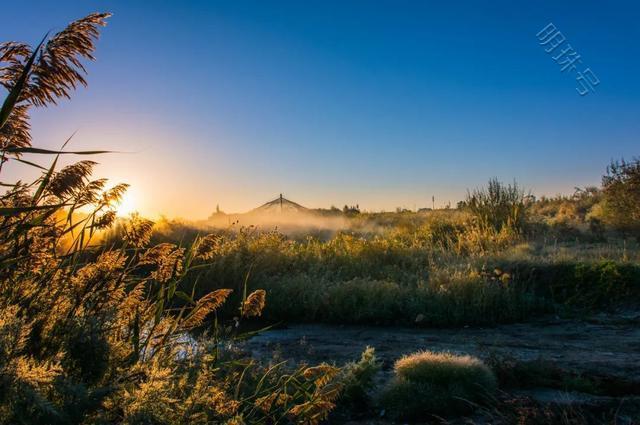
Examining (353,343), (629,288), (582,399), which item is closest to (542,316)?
(629,288)

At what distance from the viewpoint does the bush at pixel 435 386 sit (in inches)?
168

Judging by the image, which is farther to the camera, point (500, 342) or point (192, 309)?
point (500, 342)

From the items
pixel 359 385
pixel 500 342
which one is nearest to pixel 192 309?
pixel 359 385

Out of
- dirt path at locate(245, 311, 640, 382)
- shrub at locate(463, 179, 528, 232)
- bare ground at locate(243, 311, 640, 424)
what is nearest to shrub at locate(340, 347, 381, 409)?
bare ground at locate(243, 311, 640, 424)

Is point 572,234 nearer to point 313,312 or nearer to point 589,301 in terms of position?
point 589,301

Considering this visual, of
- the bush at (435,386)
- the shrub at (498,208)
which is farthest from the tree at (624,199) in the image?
the bush at (435,386)

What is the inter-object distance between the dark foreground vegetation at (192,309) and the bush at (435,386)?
1 centimetres

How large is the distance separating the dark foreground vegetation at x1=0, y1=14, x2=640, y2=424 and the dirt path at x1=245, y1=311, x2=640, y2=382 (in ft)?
1.93

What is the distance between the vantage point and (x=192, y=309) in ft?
11.4

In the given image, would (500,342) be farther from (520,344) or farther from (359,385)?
(359,385)

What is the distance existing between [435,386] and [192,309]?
2097 mm

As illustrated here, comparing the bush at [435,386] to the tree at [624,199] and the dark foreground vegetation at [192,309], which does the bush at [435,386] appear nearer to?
the dark foreground vegetation at [192,309]

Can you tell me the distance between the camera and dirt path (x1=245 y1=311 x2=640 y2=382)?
5777 mm

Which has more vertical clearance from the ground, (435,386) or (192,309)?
(192,309)
